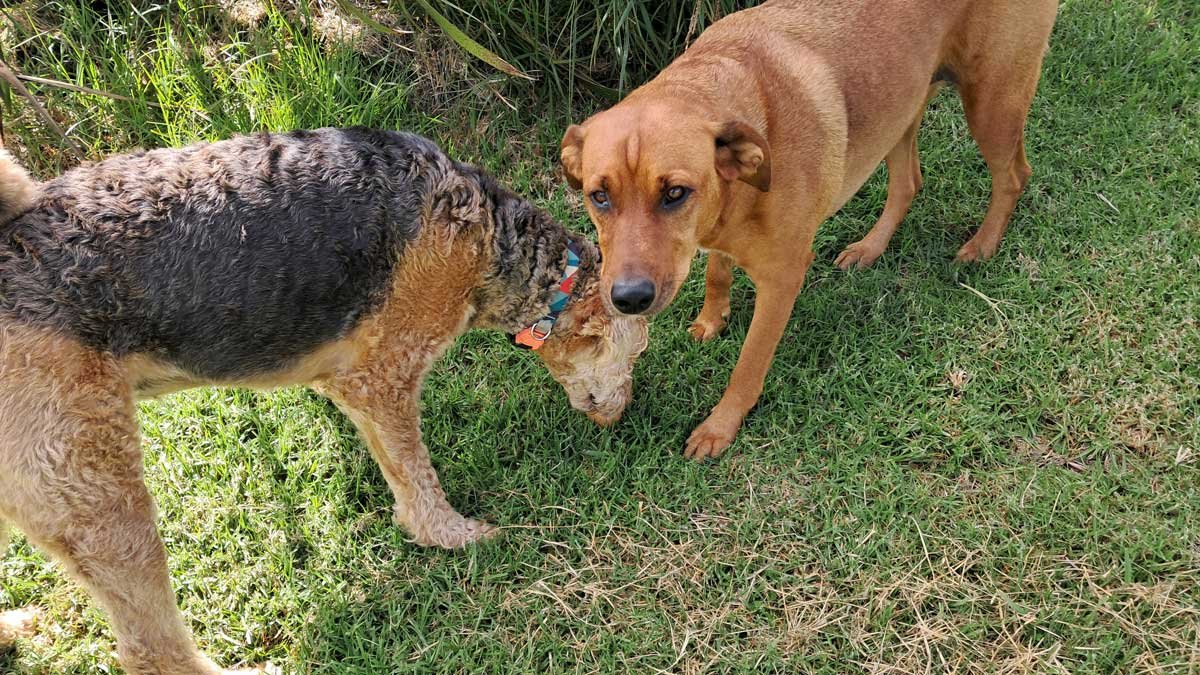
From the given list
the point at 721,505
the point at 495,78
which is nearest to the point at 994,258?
the point at 721,505

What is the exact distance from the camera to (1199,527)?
321cm

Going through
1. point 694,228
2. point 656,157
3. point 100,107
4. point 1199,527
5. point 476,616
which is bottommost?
point 476,616

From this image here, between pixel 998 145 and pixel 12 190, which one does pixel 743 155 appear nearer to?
pixel 998 145

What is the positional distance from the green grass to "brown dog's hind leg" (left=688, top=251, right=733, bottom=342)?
92mm

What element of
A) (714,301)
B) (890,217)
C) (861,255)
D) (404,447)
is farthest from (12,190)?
(890,217)

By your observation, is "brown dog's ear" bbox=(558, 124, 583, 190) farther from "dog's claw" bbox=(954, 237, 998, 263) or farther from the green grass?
"dog's claw" bbox=(954, 237, 998, 263)

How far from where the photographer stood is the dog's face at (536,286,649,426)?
136 inches

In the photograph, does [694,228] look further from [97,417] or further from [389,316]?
[97,417]

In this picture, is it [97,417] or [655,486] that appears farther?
[655,486]

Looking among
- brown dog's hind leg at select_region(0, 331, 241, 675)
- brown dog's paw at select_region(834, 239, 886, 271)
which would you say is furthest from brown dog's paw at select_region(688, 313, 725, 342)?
brown dog's hind leg at select_region(0, 331, 241, 675)

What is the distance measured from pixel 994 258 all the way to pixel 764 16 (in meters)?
1.76

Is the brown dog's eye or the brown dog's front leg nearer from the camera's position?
the brown dog's eye

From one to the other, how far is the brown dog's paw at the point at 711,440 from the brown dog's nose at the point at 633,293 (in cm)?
103

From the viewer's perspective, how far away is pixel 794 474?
3.60 metres
